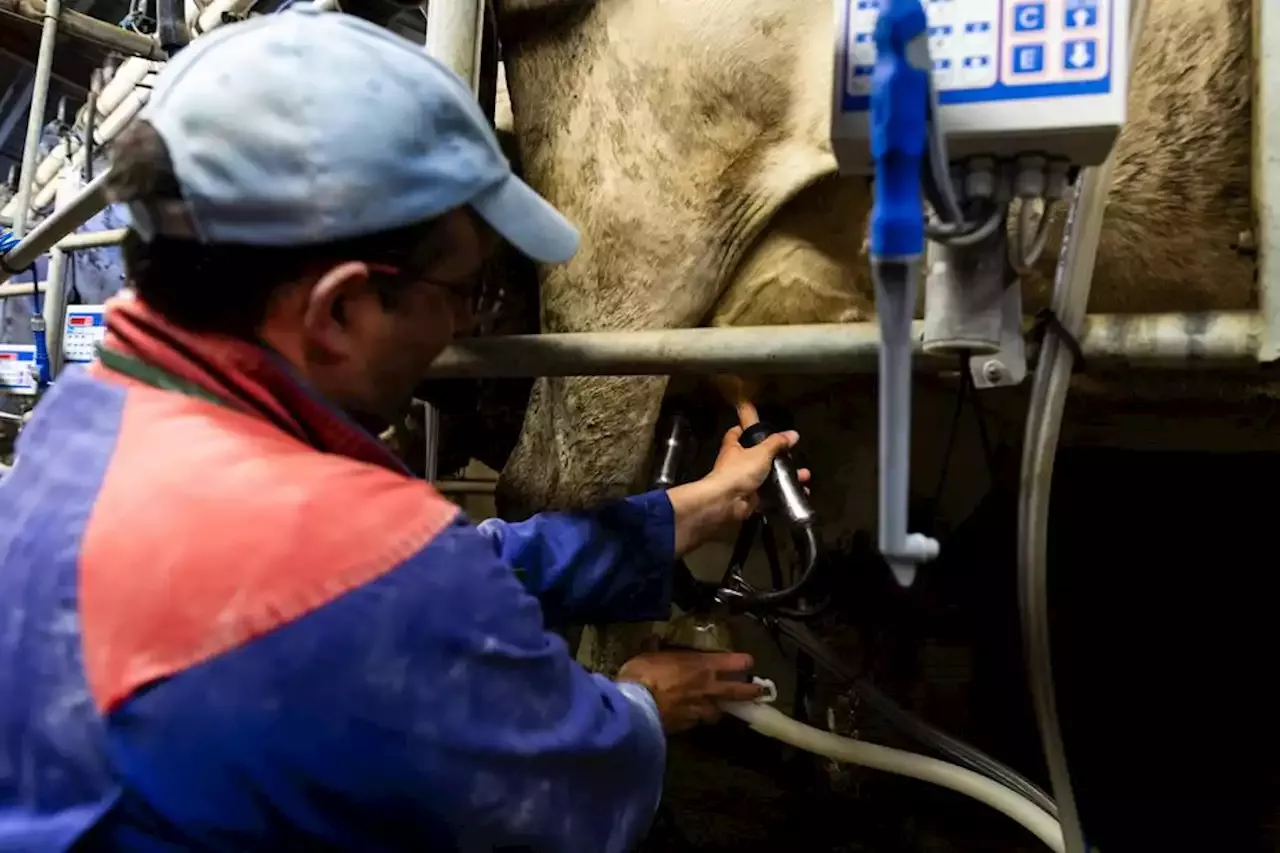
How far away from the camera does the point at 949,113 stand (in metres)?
0.56

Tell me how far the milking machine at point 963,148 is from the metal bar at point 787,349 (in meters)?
0.08

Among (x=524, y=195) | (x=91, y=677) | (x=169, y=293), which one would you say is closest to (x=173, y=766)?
(x=91, y=677)

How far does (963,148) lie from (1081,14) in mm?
98

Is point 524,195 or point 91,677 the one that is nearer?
point 91,677

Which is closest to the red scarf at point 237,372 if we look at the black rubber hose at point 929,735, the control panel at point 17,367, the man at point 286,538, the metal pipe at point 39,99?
the man at point 286,538

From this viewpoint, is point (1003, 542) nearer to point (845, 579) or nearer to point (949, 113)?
point (845, 579)

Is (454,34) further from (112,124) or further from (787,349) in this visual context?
(112,124)

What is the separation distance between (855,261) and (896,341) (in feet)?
2.11

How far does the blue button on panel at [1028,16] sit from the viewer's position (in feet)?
1.83

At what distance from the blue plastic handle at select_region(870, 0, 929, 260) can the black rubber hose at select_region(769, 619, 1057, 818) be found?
2.58 feet

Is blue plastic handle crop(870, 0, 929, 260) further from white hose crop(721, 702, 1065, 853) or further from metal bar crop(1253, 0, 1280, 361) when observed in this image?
white hose crop(721, 702, 1065, 853)

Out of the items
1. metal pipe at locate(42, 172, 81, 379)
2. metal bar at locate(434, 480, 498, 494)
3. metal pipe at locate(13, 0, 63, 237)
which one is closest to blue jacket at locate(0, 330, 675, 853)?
metal bar at locate(434, 480, 498, 494)

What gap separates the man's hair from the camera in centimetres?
61

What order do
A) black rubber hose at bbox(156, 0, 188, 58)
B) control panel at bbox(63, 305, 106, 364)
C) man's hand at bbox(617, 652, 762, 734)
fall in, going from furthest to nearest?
control panel at bbox(63, 305, 106, 364) < black rubber hose at bbox(156, 0, 188, 58) < man's hand at bbox(617, 652, 762, 734)
